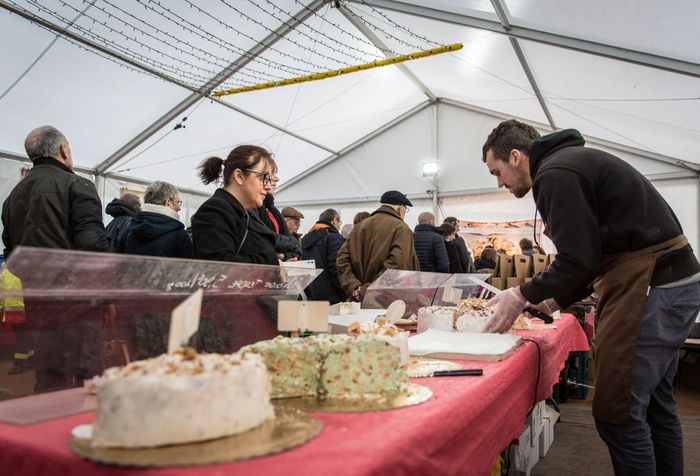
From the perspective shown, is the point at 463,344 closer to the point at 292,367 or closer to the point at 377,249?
the point at 292,367

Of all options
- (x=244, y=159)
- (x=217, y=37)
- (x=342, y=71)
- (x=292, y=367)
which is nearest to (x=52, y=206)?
(x=244, y=159)

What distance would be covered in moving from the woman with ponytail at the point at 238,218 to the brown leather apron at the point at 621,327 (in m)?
1.28

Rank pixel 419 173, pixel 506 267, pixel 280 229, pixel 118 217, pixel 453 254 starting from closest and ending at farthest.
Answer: pixel 280 229, pixel 118 217, pixel 506 267, pixel 453 254, pixel 419 173

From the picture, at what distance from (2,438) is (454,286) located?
255 centimetres

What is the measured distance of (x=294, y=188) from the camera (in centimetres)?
1126

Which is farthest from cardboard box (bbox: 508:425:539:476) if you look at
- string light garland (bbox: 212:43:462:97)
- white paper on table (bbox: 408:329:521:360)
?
string light garland (bbox: 212:43:462:97)

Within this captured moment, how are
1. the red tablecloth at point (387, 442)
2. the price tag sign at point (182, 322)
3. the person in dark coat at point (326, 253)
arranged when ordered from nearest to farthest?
the red tablecloth at point (387, 442) < the price tag sign at point (182, 322) < the person in dark coat at point (326, 253)

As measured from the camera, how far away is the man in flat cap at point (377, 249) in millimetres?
3717

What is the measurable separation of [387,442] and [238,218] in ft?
4.70

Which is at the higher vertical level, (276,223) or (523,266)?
(276,223)

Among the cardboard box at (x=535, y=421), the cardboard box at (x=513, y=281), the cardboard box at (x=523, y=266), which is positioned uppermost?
the cardboard box at (x=523, y=266)

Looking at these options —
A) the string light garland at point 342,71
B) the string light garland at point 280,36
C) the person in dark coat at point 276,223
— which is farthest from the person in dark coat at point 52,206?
the string light garland at point 342,71

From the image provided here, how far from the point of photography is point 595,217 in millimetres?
1724

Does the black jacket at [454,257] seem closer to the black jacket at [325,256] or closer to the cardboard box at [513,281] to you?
the cardboard box at [513,281]
